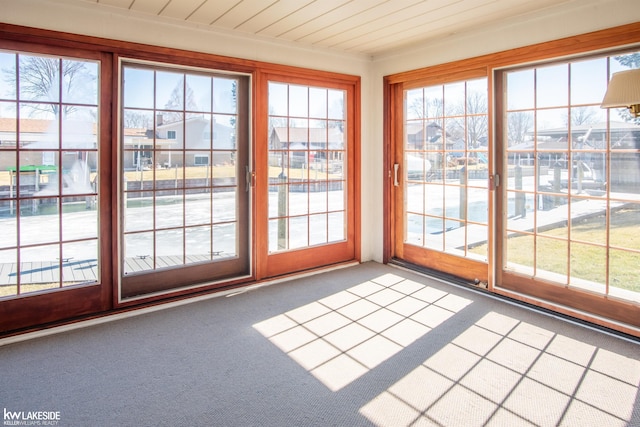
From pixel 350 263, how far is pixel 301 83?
205 cm

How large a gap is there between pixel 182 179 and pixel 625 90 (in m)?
3.18

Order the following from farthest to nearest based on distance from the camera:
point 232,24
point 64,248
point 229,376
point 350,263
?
point 350,263 → point 232,24 → point 64,248 → point 229,376

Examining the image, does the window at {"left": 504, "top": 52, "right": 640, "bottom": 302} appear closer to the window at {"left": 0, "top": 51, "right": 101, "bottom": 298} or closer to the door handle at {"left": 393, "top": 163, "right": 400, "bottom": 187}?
the door handle at {"left": 393, "top": 163, "right": 400, "bottom": 187}

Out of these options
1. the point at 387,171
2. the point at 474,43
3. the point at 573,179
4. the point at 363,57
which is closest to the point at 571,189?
the point at 573,179

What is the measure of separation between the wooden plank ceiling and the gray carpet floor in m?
2.34

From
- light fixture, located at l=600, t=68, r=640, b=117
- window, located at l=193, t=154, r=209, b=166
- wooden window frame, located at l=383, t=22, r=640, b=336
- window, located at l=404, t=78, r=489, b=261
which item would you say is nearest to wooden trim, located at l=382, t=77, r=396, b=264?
wooden window frame, located at l=383, t=22, r=640, b=336

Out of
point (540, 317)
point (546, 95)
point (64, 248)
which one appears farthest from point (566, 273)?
point (64, 248)

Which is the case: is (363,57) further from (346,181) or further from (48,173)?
(48,173)

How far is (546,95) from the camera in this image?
131 inches

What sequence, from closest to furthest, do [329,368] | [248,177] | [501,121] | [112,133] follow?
[329,368] → [112,133] → [501,121] → [248,177]

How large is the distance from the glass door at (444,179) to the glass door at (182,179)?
1.79 metres

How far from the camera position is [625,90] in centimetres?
219

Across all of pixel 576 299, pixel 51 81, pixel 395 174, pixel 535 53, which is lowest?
pixel 576 299

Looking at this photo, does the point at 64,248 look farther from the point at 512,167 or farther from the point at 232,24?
the point at 512,167
